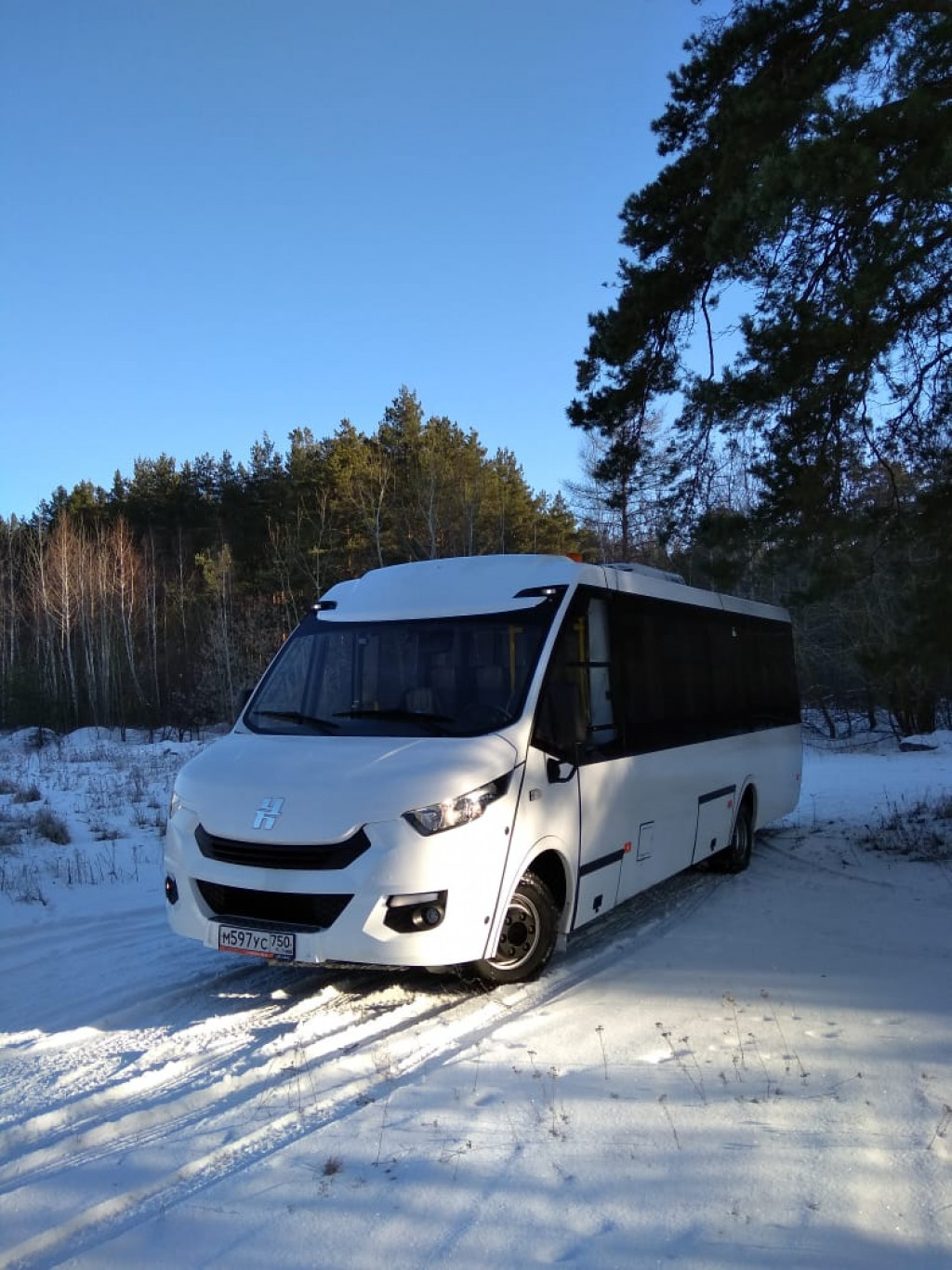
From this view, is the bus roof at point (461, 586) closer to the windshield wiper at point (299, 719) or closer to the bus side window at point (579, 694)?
the bus side window at point (579, 694)

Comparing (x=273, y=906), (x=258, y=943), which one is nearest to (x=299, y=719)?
(x=273, y=906)

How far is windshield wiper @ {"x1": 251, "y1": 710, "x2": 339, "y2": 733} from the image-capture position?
616cm

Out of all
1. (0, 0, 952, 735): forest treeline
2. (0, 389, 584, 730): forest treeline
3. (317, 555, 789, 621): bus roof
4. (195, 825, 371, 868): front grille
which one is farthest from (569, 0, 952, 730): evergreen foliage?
(0, 389, 584, 730): forest treeline

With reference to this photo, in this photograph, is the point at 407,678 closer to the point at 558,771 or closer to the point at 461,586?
the point at 461,586

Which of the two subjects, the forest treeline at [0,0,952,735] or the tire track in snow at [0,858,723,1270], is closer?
the tire track in snow at [0,858,723,1270]

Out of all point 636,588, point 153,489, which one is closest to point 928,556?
point 636,588

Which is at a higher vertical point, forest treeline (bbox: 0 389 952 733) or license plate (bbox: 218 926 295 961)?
forest treeline (bbox: 0 389 952 733)

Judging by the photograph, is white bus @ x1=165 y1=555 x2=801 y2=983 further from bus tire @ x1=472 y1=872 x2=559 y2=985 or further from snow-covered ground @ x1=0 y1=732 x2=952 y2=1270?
snow-covered ground @ x1=0 y1=732 x2=952 y2=1270

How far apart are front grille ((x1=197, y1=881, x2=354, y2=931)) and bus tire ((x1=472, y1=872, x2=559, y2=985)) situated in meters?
1.11

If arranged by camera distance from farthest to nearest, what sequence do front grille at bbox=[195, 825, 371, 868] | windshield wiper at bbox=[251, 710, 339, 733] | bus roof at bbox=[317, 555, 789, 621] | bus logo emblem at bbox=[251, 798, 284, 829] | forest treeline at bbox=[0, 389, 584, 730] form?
1. forest treeline at bbox=[0, 389, 584, 730]
2. bus roof at bbox=[317, 555, 789, 621]
3. windshield wiper at bbox=[251, 710, 339, 733]
4. bus logo emblem at bbox=[251, 798, 284, 829]
5. front grille at bbox=[195, 825, 371, 868]

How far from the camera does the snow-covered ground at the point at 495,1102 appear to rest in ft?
10.5

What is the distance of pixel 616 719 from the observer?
6.89 m

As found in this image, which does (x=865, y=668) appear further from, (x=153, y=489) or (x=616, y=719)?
(x=153, y=489)

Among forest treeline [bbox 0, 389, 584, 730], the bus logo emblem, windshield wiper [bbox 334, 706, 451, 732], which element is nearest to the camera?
the bus logo emblem
